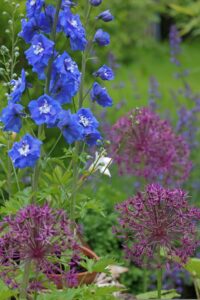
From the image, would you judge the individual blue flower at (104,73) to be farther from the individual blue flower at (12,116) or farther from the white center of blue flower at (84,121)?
the individual blue flower at (12,116)

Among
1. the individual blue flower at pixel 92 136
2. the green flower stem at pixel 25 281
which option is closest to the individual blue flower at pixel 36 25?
the individual blue flower at pixel 92 136

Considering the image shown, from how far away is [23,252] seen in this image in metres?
2.26

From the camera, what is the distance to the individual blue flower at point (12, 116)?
7.73ft

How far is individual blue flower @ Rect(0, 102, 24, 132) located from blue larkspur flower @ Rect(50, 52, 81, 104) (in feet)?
0.45

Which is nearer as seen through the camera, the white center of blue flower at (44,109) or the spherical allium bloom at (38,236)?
the spherical allium bloom at (38,236)

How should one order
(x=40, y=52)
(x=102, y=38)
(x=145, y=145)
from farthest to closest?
(x=145, y=145) < (x=102, y=38) < (x=40, y=52)

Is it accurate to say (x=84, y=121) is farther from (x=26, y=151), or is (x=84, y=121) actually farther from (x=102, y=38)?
(x=102, y=38)

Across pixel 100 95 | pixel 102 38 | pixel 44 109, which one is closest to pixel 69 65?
pixel 44 109

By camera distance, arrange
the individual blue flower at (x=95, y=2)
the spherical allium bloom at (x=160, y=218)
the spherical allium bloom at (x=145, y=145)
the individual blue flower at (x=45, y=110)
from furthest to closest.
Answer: the spherical allium bloom at (x=145, y=145) → the individual blue flower at (x=95, y=2) → the spherical allium bloom at (x=160, y=218) → the individual blue flower at (x=45, y=110)

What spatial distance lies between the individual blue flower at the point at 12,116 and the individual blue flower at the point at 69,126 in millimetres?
126

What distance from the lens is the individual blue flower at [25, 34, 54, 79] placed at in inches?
92.2

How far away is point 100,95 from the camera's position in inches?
104

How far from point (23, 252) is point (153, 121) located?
1.70 metres

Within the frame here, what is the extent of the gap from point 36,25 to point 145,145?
4.83ft
